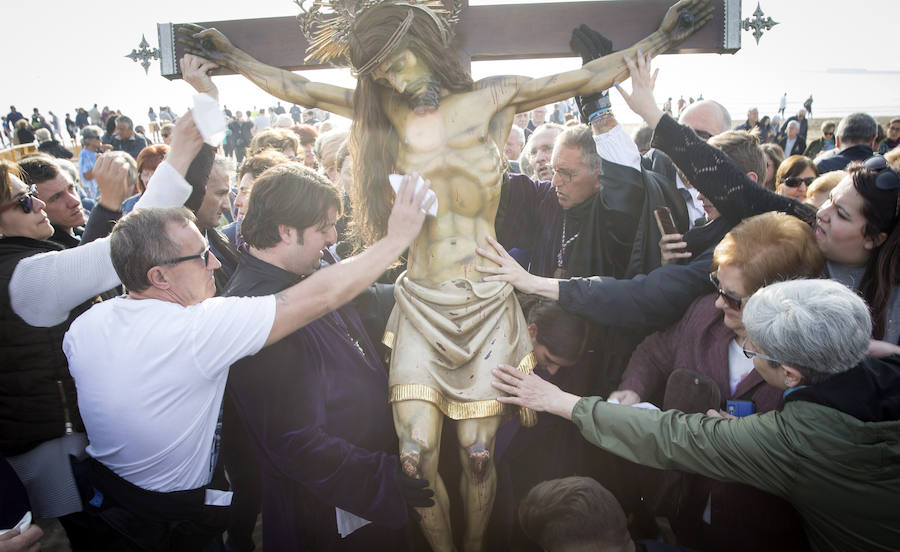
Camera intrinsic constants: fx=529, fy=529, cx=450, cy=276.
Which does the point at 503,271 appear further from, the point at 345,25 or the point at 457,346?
the point at 345,25

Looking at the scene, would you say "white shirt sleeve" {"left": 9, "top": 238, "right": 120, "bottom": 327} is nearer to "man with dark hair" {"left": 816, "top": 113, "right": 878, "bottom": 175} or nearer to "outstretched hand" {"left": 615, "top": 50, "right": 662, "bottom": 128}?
"outstretched hand" {"left": 615, "top": 50, "right": 662, "bottom": 128}

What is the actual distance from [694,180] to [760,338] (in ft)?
3.15

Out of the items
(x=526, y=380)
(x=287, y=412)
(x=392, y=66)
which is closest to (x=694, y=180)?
(x=526, y=380)

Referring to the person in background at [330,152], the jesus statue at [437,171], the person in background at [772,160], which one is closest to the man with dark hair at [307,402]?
the jesus statue at [437,171]

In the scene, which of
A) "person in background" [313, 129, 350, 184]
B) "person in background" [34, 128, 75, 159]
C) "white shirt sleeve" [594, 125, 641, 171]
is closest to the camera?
"white shirt sleeve" [594, 125, 641, 171]

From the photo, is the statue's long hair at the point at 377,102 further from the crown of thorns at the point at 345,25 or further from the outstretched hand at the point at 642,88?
the outstretched hand at the point at 642,88

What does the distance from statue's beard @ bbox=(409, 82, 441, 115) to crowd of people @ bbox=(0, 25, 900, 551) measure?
13.3 inches

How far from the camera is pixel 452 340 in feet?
7.09

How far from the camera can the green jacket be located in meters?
1.51

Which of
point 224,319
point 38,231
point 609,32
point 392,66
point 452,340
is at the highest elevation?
point 609,32

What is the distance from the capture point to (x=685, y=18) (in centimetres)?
224

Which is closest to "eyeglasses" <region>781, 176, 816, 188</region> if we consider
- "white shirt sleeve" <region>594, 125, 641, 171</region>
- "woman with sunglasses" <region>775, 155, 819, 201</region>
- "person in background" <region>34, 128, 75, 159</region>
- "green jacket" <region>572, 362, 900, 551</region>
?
"woman with sunglasses" <region>775, 155, 819, 201</region>

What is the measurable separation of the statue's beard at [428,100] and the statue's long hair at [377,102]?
0.21 ft

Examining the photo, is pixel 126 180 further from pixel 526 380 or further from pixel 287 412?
pixel 526 380
